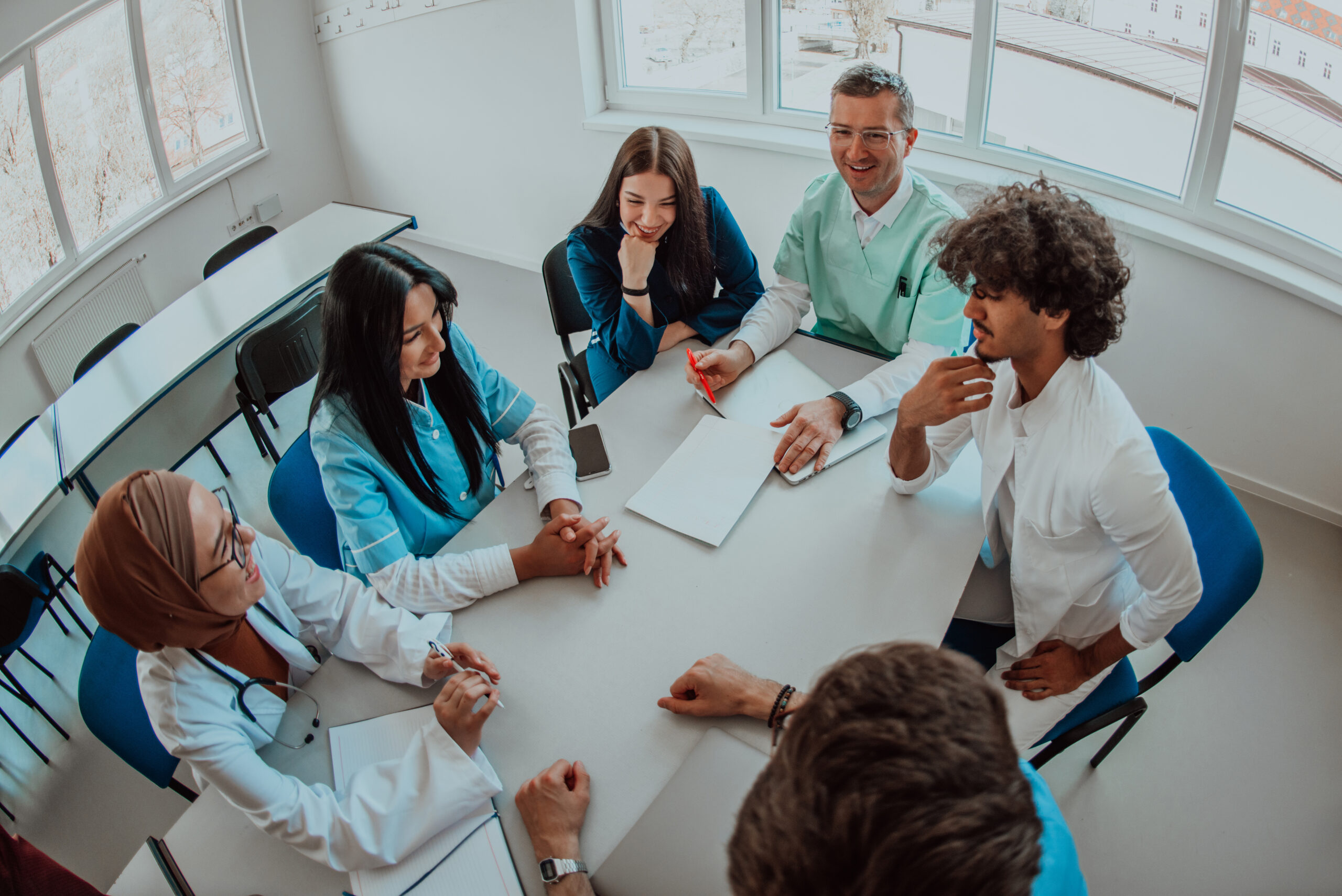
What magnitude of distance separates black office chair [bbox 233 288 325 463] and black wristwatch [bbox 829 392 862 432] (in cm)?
179

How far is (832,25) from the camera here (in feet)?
10.4

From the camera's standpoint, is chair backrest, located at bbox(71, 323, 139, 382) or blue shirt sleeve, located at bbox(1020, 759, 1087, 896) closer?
blue shirt sleeve, located at bbox(1020, 759, 1087, 896)

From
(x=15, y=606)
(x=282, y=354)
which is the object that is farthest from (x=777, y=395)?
(x=15, y=606)

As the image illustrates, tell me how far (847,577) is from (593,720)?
541 millimetres

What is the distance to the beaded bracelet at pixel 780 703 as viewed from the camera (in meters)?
1.21

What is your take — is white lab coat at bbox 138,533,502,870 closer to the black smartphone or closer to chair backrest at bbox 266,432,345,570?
chair backrest at bbox 266,432,345,570

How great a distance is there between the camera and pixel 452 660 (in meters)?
1.32

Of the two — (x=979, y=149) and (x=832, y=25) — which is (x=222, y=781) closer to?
(x=979, y=149)

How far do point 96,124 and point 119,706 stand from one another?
4145mm

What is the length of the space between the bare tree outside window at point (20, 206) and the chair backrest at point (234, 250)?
1.03 m

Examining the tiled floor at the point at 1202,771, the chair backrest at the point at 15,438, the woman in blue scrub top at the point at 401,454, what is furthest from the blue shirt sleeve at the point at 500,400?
Answer: the chair backrest at the point at 15,438

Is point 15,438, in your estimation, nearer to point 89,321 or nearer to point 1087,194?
point 89,321

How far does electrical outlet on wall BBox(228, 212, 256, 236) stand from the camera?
4719 millimetres

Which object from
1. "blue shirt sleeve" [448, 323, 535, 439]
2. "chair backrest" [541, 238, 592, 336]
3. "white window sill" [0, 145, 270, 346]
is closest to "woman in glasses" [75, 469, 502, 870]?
"blue shirt sleeve" [448, 323, 535, 439]
